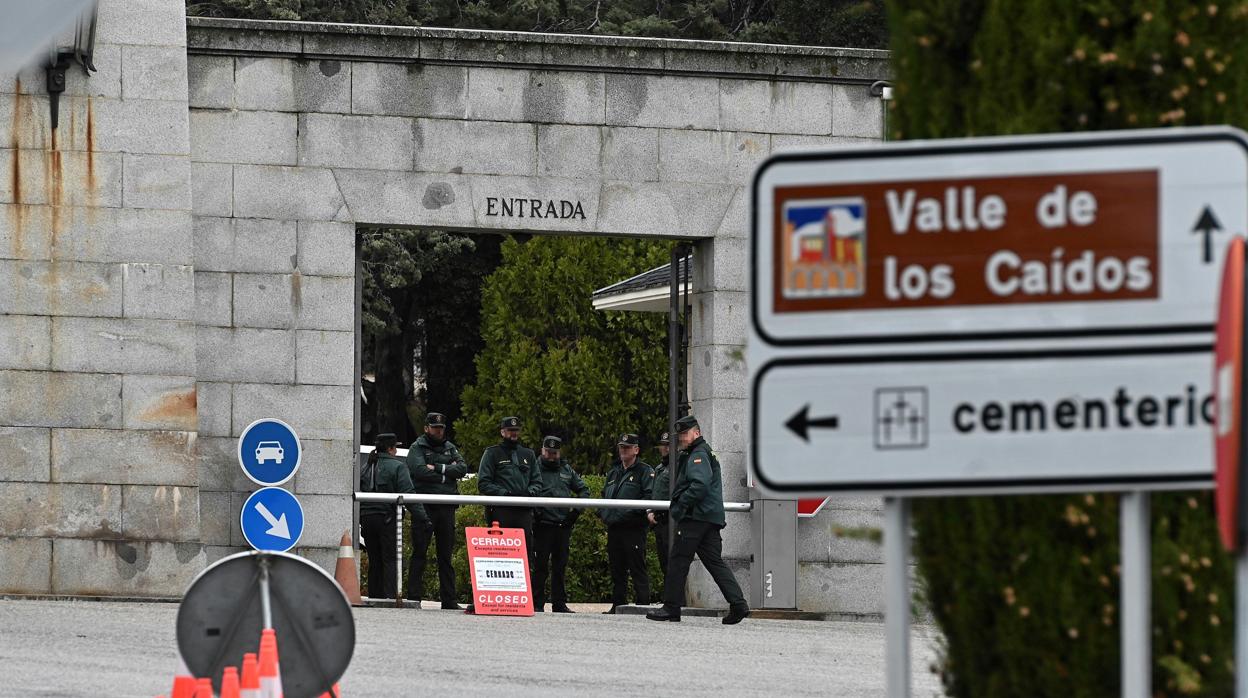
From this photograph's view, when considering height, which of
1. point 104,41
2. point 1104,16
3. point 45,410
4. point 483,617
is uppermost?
point 104,41

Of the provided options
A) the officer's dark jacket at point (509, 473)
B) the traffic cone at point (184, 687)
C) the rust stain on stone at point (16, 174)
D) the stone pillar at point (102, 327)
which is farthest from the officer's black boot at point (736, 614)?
the traffic cone at point (184, 687)

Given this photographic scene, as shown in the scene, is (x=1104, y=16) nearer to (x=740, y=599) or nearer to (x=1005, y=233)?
A: (x=1005, y=233)

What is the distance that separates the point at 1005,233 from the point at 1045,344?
24 centimetres

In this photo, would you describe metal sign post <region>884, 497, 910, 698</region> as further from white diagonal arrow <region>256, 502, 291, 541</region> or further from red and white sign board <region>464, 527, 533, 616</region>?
red and white sign board <region>464, 527, 533, 616</region>

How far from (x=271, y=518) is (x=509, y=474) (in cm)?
304

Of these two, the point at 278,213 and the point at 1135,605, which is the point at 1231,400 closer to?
the point at 1135,605

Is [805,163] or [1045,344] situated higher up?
[805,163]

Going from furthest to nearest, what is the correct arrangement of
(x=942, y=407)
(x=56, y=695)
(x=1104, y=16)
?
(x=56, y=695) < (x=1104, y=16) < (x=942, y=407)

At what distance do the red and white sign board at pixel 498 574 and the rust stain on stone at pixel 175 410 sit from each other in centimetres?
251

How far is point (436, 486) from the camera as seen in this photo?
61.5 ft

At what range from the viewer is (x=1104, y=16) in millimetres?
4852

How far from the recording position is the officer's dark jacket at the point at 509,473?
18.2 metres

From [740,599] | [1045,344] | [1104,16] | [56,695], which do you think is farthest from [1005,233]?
[740,599]

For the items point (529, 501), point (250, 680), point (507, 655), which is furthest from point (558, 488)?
point (250, 680)
